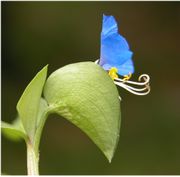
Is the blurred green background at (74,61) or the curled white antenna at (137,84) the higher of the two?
the curled white antenna at (137,84)

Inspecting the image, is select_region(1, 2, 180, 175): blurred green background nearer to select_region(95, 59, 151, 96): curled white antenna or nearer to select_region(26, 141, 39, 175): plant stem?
select_region(95, 59, 151, 96): curled white antenna

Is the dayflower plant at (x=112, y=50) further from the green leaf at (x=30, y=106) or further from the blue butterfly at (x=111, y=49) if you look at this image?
the green leaf at (x=30, y=106)

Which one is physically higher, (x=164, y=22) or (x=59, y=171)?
(x=164, y=22)

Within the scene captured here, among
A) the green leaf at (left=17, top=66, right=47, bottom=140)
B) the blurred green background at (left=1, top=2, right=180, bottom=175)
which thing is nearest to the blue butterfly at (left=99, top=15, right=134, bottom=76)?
the green leaf at (left=17, top=66, right=47, bottom=140)

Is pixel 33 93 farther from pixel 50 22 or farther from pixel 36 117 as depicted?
pixel 50 22

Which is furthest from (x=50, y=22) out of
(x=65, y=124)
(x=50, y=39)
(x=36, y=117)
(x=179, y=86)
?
(x=36, y=117)

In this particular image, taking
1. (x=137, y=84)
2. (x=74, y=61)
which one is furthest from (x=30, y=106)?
(x=74, y=61)

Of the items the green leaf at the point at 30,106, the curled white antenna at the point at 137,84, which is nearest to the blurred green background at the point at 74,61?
the curled white antenna at the point at 137,84
